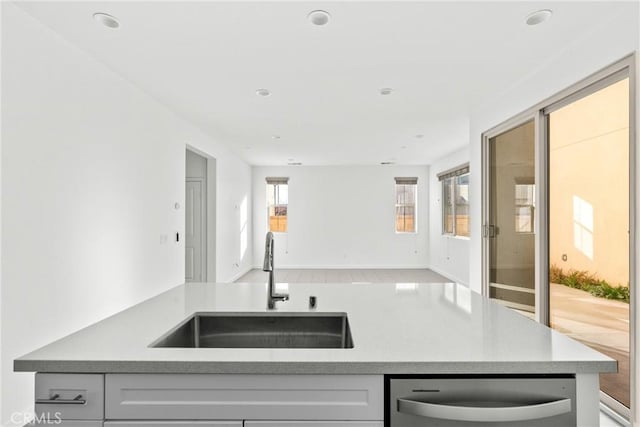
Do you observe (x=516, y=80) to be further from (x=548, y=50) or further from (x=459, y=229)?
(x=459, y=229)

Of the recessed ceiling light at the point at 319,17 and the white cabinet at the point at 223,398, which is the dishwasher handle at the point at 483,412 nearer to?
the white cabinet at the point at 223,398

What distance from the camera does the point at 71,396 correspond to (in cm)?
99

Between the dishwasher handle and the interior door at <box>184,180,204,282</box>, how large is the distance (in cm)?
559

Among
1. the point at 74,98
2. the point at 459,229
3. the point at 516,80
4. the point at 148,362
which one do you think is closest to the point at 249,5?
the point at 74,98

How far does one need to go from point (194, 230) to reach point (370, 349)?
18.2 ft

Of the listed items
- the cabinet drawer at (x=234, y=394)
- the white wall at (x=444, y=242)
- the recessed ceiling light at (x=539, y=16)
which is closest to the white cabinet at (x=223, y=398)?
the cabinet drawer at (x=234, y=394)

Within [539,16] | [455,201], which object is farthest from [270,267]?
[455,201]

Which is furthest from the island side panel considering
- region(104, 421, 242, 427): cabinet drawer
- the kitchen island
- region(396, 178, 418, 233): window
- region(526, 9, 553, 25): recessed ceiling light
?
region(396, 178, 418, 233): window

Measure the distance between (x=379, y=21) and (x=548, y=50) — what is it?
1.42 meters

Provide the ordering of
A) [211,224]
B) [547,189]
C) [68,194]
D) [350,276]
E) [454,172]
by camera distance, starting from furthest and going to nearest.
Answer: [350,276]
[454,172]
[211,224]
[547,189]
[68,194]

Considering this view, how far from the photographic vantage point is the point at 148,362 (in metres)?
0.99

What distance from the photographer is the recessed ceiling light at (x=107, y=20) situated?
7.50 feet

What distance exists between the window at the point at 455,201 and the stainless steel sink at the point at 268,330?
6083 mm

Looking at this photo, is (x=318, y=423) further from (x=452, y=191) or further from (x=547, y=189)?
(x=452, y=191)
